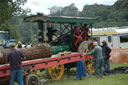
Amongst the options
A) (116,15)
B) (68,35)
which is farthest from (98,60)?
(116,15)

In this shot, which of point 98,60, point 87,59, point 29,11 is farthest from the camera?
point 29,11

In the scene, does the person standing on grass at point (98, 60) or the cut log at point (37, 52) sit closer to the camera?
the cut log at point (37, 52)

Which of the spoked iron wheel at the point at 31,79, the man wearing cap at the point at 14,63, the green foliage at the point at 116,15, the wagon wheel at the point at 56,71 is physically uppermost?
the green foliage at the point at 116,15

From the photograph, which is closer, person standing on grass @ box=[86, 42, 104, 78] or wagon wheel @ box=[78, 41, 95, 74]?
person standing on grass @ box=[86, 42, 104, 78]

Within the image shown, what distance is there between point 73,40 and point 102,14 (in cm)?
5063

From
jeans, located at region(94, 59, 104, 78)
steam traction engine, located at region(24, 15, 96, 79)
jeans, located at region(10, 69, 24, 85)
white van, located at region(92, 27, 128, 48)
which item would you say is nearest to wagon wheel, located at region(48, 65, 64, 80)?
steam traction engine, located at region(24, 15, 96, 79)

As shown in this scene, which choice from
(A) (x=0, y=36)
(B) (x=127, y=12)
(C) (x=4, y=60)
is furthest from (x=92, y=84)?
(B) (x=127, y=12)

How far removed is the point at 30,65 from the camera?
8.20 meters

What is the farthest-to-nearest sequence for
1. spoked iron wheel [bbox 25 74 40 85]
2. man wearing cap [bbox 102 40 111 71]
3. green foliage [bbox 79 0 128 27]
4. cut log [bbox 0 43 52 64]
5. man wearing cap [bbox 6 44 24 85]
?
green foliage [bbox 79 0 128 27]
man wearing cap [bbox 102 40 111 71]
cut log [bbox 0 43 52 64]
spoked iron wheel [bbox 25 74 40 85]
man wearing cap [bbox 6 44 24 85]

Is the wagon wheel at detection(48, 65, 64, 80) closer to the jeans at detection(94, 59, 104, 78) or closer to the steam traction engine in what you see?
the steam traction engine

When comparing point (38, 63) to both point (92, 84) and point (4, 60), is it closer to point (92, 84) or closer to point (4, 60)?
point (4, 60)

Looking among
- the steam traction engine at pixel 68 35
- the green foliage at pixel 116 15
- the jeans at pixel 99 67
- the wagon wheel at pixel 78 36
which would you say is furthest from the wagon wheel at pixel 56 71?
the green foliage at pixel 116 15

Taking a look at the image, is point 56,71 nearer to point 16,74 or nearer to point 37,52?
point 37,52

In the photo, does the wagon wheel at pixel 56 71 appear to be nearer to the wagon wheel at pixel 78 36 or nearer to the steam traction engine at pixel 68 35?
the steam traction engine at pixel 68 35
